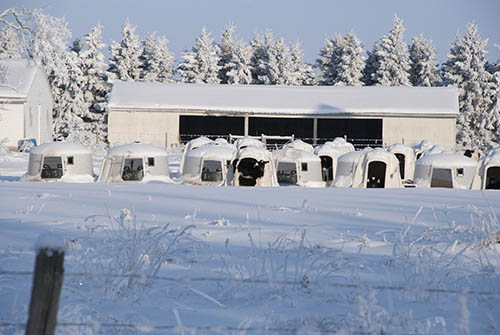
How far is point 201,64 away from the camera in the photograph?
59.3 metres

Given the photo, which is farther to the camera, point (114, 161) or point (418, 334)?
point (114, 161)

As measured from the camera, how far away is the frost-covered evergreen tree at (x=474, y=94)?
48.9 metres

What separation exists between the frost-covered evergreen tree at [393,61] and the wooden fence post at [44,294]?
182 ft

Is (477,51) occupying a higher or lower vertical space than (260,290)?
higher

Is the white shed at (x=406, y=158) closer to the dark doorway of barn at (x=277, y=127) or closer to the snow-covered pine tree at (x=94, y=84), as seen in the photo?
the dark doorway of barn at (x=277, y=127)

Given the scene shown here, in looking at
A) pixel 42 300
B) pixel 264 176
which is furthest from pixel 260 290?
pixel 264 176

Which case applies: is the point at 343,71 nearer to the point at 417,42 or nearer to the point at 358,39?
the point at 358,39

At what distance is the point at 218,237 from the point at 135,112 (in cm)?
3403

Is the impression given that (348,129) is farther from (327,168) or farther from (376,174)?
(376,174)

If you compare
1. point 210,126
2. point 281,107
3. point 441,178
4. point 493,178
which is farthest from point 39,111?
point 493,178

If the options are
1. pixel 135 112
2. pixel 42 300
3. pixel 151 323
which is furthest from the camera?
pixel 135 112

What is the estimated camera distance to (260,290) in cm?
552

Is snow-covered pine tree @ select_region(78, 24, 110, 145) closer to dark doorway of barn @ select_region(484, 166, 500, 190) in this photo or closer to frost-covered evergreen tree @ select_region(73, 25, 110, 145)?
frost-covered evergreen tree @ select_region(73, 25, 110, 145)

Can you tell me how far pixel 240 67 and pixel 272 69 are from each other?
3.13m
